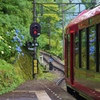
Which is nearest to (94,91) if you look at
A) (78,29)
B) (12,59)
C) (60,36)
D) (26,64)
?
(78,29)

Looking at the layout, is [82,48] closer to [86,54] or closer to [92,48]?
[86,54]

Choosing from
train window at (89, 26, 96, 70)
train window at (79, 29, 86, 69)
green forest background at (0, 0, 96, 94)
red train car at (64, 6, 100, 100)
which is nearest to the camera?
red train car at (64, 6, 100, 100)

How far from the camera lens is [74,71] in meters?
14.2

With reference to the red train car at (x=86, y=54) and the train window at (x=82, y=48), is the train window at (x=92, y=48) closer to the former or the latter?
the red train car at (x=86, y=54)

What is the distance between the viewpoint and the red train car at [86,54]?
34.2 feet

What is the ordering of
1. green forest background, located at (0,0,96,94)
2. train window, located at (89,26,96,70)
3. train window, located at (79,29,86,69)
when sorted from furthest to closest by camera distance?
green forest background, located at (0,0,96,94) → train window, located at (79,29,86,69) → train window, located at (89,26,96,70)

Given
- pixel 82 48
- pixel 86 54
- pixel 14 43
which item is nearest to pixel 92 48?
pixel 86 54

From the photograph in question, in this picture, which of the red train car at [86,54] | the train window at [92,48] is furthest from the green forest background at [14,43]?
the train window at [92,48]

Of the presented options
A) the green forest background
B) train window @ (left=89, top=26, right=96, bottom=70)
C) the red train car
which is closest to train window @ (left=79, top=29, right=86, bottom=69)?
the red train car

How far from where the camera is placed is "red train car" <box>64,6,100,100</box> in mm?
10414

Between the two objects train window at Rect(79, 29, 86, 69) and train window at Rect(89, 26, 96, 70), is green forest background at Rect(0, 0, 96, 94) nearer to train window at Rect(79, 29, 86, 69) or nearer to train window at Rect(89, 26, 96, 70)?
train window at Rect(79, 29, 86, 69)

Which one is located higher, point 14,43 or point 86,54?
point 14,43

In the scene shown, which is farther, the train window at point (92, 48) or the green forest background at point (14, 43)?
the green forest background at point (14, 43)

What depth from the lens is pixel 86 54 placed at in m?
11.5
